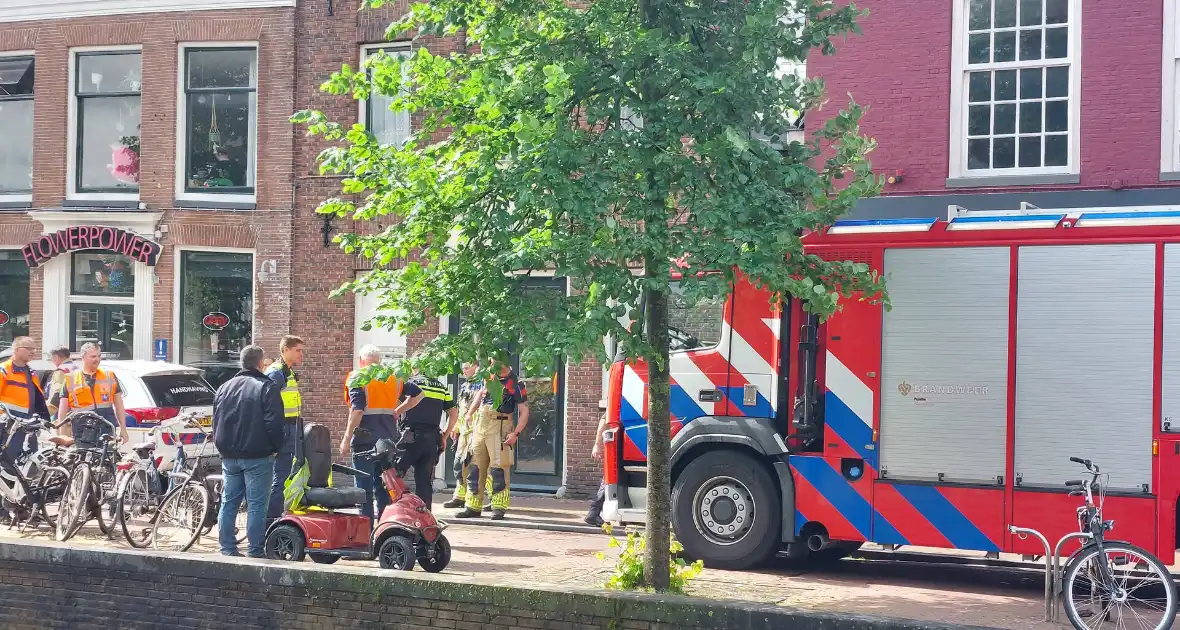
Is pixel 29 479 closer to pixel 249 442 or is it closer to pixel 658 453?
pixel 249 442

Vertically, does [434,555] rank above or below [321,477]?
below

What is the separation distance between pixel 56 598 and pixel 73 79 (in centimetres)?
1388

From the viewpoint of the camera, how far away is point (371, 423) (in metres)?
11.9

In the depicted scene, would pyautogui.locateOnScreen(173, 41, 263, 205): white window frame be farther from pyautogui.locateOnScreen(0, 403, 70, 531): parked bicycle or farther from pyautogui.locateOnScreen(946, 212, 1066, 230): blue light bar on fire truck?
pyautogui.locateOnScreen(946, 212, 1066, 230): blue light bar on fire truck

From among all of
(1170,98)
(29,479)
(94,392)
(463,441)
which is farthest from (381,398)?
(1170,98)

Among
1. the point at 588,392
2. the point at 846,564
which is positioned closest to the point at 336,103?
the point at 588,392

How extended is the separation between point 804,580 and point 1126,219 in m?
3.74

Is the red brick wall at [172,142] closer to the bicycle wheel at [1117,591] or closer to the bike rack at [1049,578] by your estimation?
the bike rack at [1049,578]

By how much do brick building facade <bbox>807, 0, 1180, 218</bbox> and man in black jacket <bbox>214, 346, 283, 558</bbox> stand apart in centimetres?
731

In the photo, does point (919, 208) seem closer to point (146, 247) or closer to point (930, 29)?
point (930, 29)

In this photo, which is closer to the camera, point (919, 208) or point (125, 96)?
point (919, 208)

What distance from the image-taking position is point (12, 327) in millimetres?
20484

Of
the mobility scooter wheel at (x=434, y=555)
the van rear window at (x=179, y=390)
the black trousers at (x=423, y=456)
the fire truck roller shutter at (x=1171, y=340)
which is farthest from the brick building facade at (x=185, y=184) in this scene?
the fire truck roller shutter at (x=1171, y=340)

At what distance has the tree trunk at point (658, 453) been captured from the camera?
862 cm
